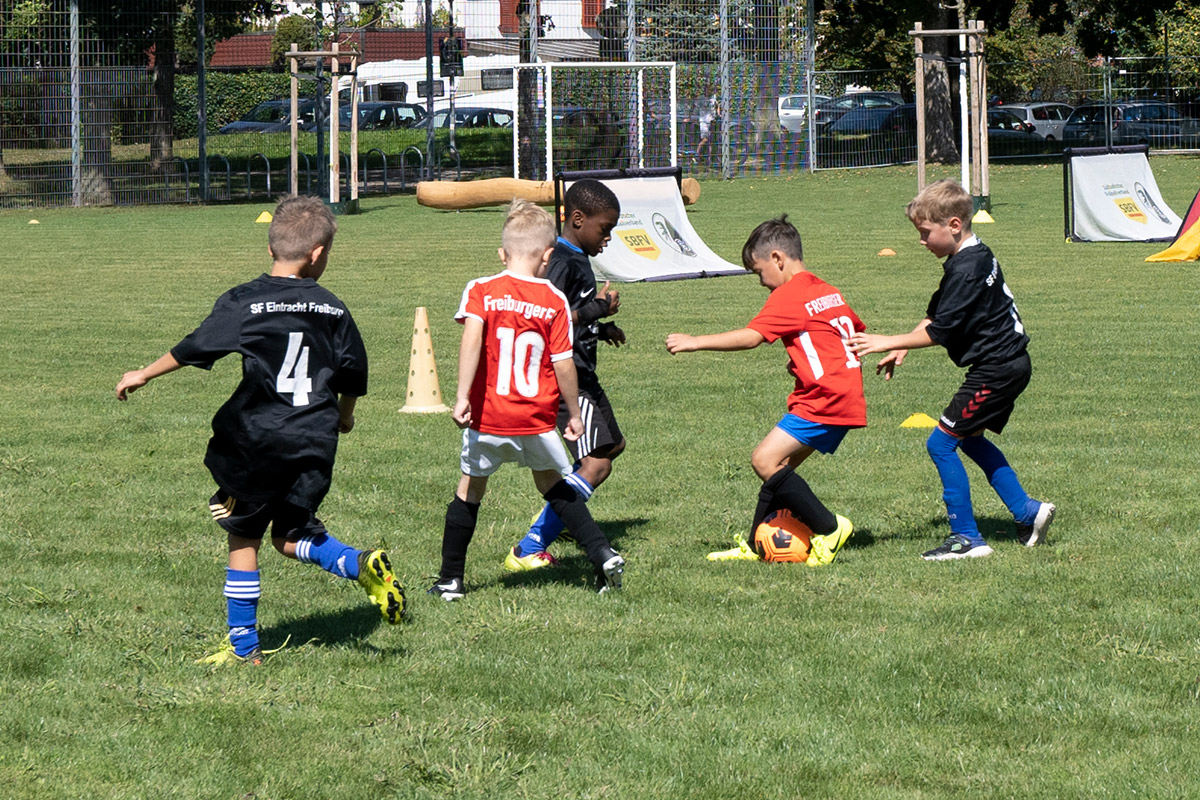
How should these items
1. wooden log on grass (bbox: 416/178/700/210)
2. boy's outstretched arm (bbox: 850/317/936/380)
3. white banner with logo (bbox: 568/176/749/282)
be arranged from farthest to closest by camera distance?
1. wooden log on grass (bbox: 416/178/700/210)
2. white banner with logo (bbox: 568/176/749/282)
3. boy's outstretched arm (bbox: 850/317/936/380)

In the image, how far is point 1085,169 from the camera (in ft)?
66.3

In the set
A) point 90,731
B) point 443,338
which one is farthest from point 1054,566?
point 443,338

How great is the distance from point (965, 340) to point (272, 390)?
9.90ft

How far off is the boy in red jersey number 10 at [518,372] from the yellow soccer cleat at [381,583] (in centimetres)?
65

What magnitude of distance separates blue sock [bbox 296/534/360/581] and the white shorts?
0.70 m

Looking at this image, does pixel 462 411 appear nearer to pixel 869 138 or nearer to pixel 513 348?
pixel 513 348

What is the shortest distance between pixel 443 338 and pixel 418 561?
6.42 metres

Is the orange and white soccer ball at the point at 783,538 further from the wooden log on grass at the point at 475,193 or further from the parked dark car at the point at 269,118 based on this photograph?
the parked dark car at the point at 269,118

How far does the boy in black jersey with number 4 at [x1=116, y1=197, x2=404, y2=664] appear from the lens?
4.93 metres

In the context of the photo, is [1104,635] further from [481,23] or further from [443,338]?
[481,23]

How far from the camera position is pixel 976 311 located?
6.29m

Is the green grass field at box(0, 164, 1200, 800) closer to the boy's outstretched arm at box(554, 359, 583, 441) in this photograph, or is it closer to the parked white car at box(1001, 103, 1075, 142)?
the boy's outstretched arm at box(554, 359, 583, 441)

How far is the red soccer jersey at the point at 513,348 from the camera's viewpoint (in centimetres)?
560

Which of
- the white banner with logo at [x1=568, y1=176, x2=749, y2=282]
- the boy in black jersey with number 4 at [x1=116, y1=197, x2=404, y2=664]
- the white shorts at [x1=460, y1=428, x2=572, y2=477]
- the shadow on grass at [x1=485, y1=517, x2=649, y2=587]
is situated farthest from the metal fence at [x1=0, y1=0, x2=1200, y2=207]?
the boy in black jersey with number 4 at [x1=116, y1=197, x2=404, y2=664]
